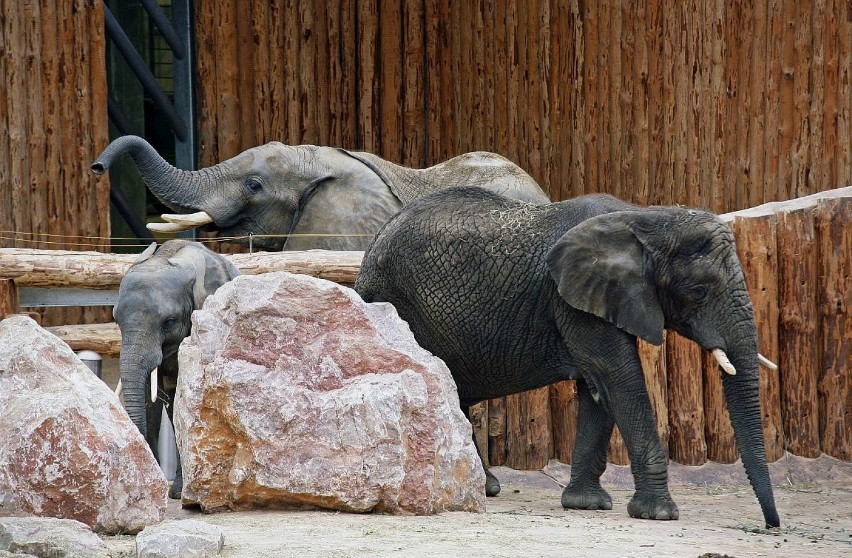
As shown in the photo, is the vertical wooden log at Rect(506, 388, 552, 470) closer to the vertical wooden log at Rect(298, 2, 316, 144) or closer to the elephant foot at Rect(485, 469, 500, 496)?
the elephant foot at Rect(485, 469, 500, 496)

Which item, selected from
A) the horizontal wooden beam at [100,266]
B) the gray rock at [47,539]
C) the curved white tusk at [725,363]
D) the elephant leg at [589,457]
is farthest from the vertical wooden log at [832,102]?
the gray rock at [47,539]

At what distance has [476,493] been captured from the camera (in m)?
7.26

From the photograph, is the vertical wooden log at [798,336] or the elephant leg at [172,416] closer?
the elephant leg at [172,416]

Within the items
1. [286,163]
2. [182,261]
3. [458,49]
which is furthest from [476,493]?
[458,49]

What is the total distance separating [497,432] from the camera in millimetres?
9789

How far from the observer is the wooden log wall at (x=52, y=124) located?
39.9ft

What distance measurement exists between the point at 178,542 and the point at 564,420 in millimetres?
4594

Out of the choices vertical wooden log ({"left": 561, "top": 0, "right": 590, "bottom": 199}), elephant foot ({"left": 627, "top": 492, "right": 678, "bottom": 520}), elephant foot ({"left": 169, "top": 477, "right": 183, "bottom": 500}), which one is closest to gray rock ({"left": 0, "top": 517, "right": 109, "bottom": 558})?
elephant foot ({"left": 169, "top": 477, "right": 183, "bottom": 500})

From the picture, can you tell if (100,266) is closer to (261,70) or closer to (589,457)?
(589,457)

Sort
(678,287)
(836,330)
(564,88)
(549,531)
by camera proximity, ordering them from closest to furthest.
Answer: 1. (549,531)
2. (678,287)
3. (836,330)
4. (564,88)

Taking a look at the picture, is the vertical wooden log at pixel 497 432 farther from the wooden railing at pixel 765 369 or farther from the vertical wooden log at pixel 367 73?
the vertical wooden log at pixel 367 73

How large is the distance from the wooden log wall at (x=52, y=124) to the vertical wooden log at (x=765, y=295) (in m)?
5.02

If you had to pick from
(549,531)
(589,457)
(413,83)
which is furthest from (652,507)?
(413,83)

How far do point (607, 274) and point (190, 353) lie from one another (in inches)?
80.3
